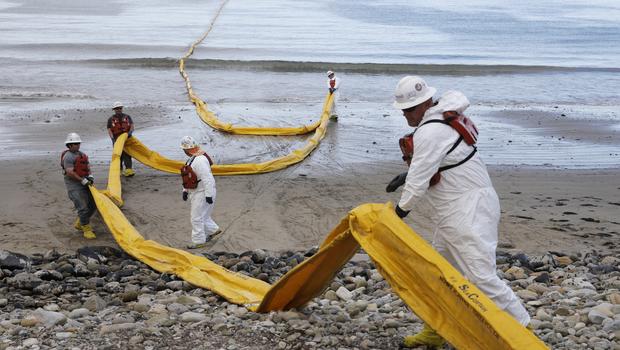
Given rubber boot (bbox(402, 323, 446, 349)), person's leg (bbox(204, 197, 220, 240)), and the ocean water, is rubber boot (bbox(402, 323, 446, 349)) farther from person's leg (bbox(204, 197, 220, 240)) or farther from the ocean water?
the ocean water

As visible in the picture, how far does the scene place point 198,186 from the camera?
40.2 ft

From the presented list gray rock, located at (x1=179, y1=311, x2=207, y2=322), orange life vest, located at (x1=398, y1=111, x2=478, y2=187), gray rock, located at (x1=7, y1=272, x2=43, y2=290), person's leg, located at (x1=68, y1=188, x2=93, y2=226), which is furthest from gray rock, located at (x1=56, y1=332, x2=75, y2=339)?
person's leg, located at (x1=68, y1=188, x2=93, y2=226)

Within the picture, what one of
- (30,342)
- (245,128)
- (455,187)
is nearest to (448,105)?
(455,187)

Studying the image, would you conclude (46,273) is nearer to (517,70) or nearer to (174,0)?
(517,70)

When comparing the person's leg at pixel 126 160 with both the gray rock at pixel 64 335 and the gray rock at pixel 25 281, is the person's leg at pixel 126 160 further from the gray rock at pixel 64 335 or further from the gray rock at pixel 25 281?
the gray rock at pixel 64 335

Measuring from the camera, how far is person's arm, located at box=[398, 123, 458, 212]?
616cm

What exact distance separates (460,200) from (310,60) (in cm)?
3020

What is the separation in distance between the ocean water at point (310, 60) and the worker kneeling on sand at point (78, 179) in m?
9.08

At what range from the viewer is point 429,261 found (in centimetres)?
617

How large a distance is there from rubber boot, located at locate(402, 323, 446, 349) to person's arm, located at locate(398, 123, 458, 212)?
3.93ft


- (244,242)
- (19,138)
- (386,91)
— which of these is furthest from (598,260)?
(386,91)

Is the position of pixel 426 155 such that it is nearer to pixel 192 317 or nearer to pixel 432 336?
pixel 432 336

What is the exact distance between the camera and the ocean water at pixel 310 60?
24.3 metres

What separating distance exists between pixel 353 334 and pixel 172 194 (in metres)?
8.34
